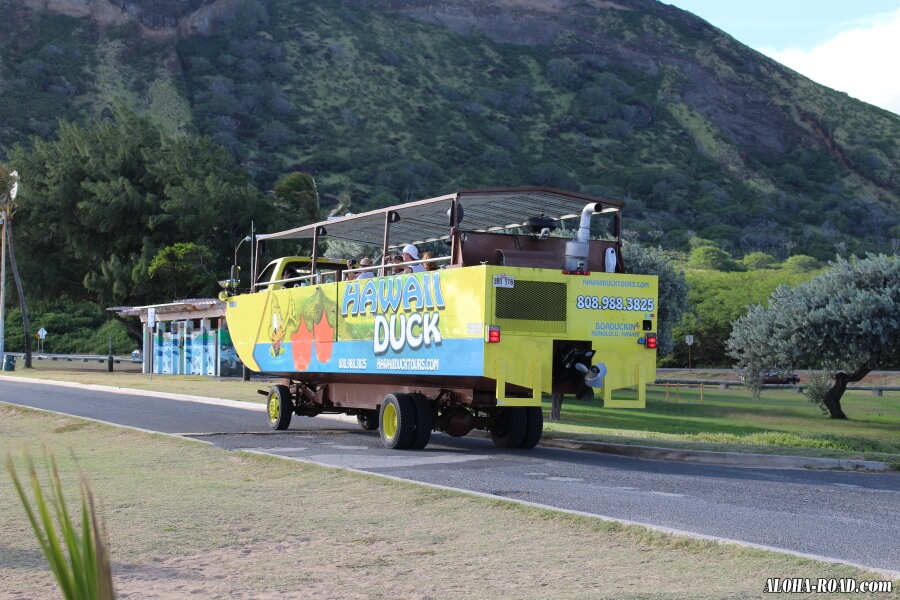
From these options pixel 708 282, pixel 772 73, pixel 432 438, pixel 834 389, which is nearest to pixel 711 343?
pixel 708 282

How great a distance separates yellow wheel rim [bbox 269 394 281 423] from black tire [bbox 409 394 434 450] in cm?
452

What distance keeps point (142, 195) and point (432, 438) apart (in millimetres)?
48844

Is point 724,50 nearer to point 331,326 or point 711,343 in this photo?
point 711,343

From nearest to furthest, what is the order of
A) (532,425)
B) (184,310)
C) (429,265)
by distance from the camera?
(429,265), (532,425), (184,310)

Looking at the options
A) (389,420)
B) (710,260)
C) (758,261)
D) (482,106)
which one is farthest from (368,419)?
(482,106)

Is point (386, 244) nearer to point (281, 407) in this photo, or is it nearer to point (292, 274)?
point (292, 274)

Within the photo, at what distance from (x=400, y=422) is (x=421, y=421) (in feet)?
0.99

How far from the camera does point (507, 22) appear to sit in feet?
512

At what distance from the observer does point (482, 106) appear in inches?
5039

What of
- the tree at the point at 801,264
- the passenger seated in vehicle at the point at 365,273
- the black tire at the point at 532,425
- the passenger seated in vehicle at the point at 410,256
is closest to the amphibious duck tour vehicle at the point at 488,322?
the black tire at the point at 532,425

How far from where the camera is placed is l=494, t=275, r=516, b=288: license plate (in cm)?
1396

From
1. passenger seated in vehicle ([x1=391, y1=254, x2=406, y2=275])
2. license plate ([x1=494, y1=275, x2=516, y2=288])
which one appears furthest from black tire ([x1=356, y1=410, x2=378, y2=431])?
license plate ([x1=494, y1=275, x2=516, y2=288])

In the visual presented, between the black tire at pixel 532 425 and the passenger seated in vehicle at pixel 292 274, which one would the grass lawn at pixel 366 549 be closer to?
the black tire at pixel 532 425

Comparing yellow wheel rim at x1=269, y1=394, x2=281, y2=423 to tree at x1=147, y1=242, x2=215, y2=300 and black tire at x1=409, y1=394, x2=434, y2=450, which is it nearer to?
black tire at x1=409, y1=394, x2=434, y2=450
